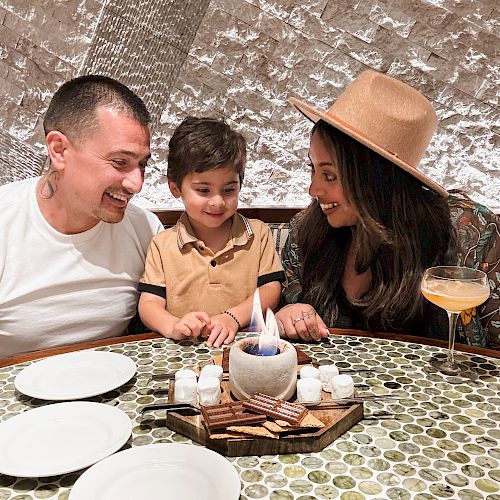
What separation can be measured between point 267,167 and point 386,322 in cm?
143

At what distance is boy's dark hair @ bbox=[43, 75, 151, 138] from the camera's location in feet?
5.97

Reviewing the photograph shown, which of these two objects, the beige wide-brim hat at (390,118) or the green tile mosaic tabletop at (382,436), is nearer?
the green tile mosaic tabletop at (382,436)

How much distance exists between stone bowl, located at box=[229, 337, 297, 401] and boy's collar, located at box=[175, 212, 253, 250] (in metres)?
0.90

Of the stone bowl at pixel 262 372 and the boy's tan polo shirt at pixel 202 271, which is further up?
the stone bowl at pixel 262 372

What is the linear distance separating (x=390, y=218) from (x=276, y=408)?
3.37 ft

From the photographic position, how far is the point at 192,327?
1.54 meters

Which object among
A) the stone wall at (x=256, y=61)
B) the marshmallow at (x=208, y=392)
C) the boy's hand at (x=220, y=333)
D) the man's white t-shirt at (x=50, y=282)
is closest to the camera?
the marshmallow at (x=208, y=392)

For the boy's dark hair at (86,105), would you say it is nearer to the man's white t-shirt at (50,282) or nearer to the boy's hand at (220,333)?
the man's white t-shirt at (50,282)

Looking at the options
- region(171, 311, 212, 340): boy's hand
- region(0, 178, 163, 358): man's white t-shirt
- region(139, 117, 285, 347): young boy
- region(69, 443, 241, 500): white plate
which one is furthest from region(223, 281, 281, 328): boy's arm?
region(69, 443, 241, 500): white plate

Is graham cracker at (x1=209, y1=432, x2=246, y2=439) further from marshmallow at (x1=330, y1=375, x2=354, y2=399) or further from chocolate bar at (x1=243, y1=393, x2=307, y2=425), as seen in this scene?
marshmallow at (x1=330, y1=375, x2=354, y2=399)

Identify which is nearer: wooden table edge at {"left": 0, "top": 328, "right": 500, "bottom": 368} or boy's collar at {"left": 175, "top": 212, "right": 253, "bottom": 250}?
wooden table edge at {"left": 0, "top": 328, "right": 500, "bottom": 368}

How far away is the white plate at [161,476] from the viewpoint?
0.88 m

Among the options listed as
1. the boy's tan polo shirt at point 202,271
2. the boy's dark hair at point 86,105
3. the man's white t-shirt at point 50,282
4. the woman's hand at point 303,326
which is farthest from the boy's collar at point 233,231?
the woman's hand at point 303,326

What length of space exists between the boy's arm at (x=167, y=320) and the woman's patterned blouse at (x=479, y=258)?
0.58m
